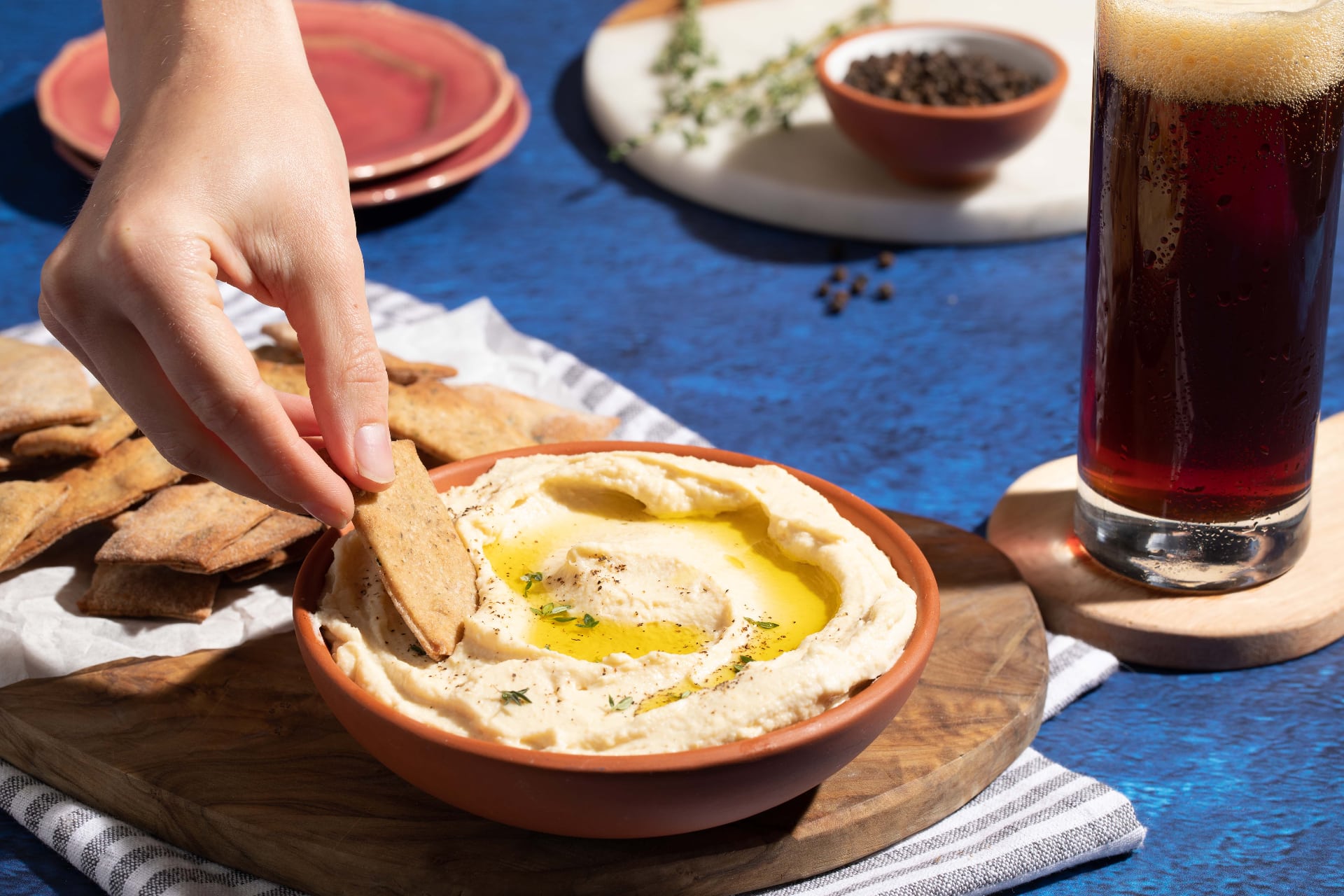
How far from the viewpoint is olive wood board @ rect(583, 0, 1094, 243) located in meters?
3.39

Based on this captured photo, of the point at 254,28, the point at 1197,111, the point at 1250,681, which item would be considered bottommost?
the point at 1250,681

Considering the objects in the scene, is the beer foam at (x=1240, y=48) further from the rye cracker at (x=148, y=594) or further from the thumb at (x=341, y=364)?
the rye cracker at (x=148, y=594)

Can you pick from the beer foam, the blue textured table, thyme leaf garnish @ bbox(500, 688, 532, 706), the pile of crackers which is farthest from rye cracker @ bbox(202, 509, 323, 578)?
the beer foam

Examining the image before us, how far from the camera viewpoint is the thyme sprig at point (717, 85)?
145 inches

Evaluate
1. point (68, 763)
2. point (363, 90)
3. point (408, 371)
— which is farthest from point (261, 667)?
point (363, 90)

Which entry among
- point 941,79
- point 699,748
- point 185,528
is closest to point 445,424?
point 185,528

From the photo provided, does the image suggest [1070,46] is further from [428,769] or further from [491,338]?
[428,769]

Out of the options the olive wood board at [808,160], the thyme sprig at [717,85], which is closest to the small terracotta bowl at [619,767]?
the olive wood board at [808,160]

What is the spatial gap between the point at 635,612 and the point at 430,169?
6.65ft

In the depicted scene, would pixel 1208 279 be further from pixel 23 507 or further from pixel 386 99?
pixel 386 99

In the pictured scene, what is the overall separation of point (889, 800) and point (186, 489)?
1.19 meters

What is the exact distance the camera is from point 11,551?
208cm

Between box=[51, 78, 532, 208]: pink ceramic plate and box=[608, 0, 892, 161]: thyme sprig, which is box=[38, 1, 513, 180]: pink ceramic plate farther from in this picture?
box=[608, 0, 892, 161]: thyme sprig

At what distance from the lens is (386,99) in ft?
12.4
